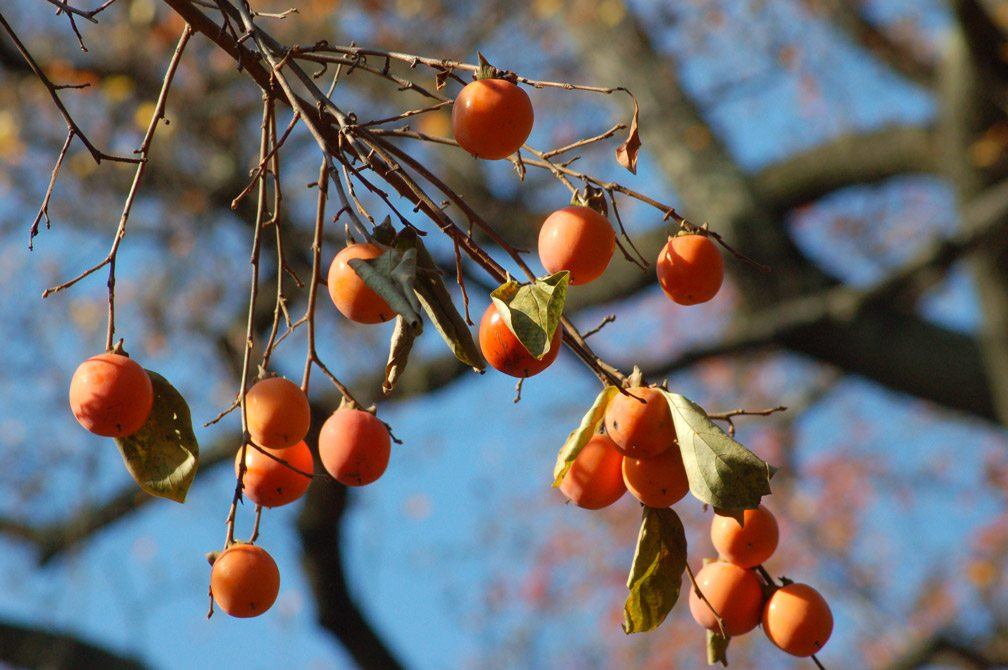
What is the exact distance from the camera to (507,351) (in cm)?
93

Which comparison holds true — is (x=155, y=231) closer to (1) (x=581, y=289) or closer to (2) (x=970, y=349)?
(1) (x=581, y=289)

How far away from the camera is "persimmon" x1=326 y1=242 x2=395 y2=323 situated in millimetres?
934

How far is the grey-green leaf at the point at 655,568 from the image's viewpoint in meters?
1.01

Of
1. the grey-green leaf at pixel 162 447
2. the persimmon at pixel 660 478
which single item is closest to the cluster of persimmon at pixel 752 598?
the persimmon at pixel 660 478

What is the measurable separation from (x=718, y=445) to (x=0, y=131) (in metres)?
4.46

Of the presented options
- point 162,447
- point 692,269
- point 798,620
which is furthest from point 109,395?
point 798,620

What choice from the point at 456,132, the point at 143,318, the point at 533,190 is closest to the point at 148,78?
the point at 143,318

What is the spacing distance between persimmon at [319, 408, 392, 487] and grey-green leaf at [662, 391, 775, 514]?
32 centimetres

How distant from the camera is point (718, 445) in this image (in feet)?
2.98

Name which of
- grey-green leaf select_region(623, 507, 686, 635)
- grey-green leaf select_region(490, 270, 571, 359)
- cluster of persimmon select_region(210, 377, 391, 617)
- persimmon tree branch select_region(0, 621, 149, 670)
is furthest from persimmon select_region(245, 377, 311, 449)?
persimmon tree branch select_region(0, 621, 149, 670)

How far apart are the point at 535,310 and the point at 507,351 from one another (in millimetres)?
88

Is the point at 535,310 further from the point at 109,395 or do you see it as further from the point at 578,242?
the point at 109,395

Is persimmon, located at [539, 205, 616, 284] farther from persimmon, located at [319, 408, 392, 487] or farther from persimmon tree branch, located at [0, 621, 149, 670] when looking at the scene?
persimmon tree branch, located at [0, 621, 149, 670]

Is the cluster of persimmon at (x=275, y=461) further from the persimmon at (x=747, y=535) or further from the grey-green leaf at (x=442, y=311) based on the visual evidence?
the persimmon at (x=747, y=535)
